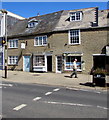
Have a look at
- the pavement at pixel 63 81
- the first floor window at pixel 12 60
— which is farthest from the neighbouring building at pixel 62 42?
the pavement at pixel 63 81

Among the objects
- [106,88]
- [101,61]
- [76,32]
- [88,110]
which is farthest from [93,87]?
[76,32]

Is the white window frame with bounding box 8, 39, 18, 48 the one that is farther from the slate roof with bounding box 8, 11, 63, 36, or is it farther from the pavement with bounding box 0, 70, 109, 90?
the pavement with bounding box 0, 70, 109, 90

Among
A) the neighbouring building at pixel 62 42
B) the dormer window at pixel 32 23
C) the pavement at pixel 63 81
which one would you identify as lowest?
the pavement at pixel 63 81

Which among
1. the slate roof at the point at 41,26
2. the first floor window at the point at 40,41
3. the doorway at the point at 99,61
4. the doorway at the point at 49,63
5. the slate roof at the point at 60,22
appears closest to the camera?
the doorway at the point at 99,61

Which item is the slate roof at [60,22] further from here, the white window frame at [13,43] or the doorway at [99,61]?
the doorway at [99,61]

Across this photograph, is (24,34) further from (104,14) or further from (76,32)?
(104,14)

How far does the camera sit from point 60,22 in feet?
65.0

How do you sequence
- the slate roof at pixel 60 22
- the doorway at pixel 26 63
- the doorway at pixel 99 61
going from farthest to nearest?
1. the doorway at pixel 26 63
2. the slate roof at pixel 60 22
3. the doorway at pixel 99 61

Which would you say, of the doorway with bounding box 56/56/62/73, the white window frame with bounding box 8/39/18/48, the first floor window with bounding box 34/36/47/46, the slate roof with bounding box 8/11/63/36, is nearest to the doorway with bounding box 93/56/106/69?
the doorway with bounding box 56/56/62/73

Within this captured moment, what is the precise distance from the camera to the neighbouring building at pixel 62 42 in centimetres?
1681

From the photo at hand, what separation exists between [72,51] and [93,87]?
8413 millimetres

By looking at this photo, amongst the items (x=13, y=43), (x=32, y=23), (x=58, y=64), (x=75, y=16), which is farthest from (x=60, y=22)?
(x=13, y=43)

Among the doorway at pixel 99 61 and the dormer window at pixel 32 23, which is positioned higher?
the dormer window at pixel 32 23

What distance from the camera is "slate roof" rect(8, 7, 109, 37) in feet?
58.2
